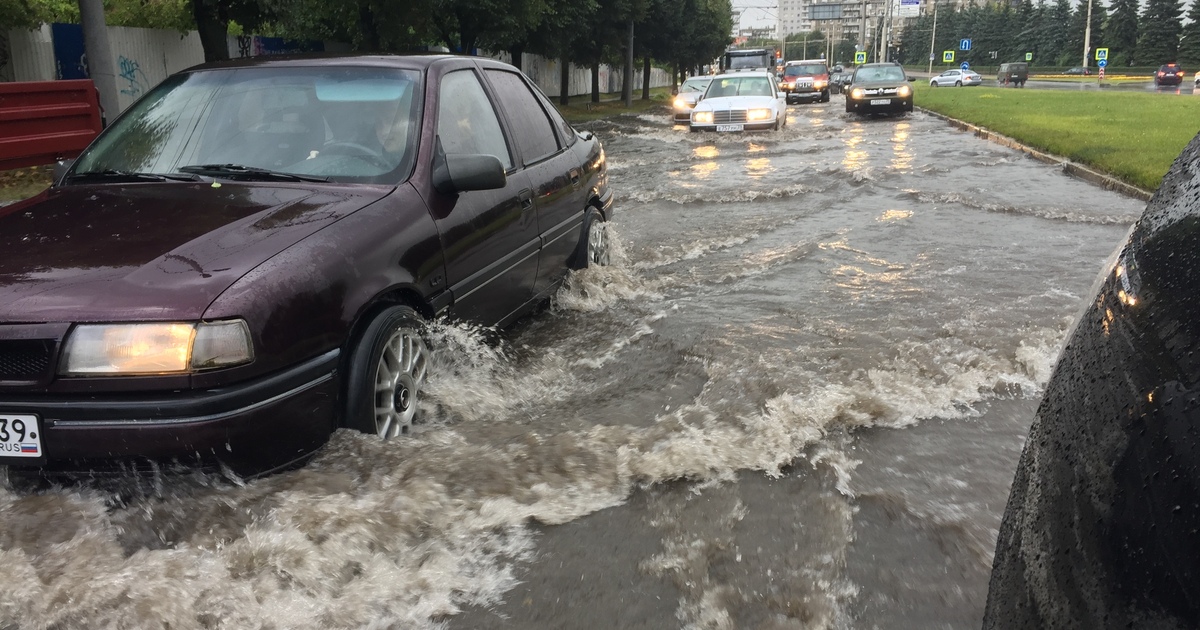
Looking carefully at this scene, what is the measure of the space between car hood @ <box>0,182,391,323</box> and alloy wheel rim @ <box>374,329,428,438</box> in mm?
531

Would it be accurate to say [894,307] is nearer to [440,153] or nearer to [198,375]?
[440,153]

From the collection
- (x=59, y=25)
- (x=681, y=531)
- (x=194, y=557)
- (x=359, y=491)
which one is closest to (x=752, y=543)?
(x=681, y=531)

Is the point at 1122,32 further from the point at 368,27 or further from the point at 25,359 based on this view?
the point at 25,359

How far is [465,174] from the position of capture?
4.07m

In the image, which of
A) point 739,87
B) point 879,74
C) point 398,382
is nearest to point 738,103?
point 739,87

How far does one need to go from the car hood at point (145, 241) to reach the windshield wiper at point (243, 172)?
0.09m

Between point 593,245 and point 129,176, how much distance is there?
2971 millimetres

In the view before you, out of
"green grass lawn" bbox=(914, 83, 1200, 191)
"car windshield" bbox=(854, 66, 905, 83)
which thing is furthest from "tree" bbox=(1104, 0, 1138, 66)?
"car windshield" bbox=(854, 66, 905, 83)

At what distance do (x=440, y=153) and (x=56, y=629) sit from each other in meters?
2.44

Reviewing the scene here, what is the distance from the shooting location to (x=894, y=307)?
6.20m

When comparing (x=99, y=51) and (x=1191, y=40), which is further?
(x=1191, y=40)

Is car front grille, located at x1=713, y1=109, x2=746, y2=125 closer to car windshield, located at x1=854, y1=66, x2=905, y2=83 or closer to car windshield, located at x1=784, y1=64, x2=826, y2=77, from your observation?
car windshield, located at x1=854, y1=66, x2=905, y2=83

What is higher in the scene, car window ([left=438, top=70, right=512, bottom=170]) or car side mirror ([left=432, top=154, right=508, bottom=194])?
car window ([left=438, top=70, right=512, bottom=170])

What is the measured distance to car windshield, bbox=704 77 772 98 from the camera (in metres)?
22.2
